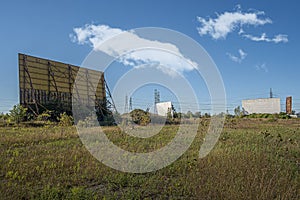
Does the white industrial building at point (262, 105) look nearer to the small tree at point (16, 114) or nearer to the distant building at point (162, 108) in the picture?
the distant building at point (162, 108)

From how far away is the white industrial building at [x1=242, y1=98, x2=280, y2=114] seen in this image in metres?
42.8

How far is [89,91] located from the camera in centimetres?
2458

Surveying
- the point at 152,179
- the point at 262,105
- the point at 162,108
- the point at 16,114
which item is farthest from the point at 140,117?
the point at 262,105

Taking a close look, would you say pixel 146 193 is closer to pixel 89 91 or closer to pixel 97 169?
pixel 97 169

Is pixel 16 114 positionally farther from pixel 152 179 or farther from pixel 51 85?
pixel 152 179

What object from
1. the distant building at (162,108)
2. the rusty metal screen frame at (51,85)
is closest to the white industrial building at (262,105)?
the rusty metal screen frame at (51,85)

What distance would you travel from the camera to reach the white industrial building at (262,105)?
140 feet

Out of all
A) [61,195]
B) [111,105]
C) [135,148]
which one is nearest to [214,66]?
[135,148]

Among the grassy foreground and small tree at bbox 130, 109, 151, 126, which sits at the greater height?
small tree at bbox 130, 109, 151, 126

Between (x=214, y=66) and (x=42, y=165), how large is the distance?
15.3 feet

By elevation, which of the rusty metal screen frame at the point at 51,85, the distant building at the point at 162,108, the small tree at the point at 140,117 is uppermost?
the rusty metal screen frame at the point at 51,85

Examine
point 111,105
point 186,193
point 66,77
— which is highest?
point 66,77

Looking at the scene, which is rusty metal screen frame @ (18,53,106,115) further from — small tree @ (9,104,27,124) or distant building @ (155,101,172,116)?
distant building @ (155,101,172,116)

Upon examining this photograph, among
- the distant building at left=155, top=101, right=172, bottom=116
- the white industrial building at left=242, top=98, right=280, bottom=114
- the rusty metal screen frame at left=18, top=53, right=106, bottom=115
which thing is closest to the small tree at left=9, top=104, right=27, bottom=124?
the rusty metal screen frame at left=18, top=53, right=106, bottom=115
